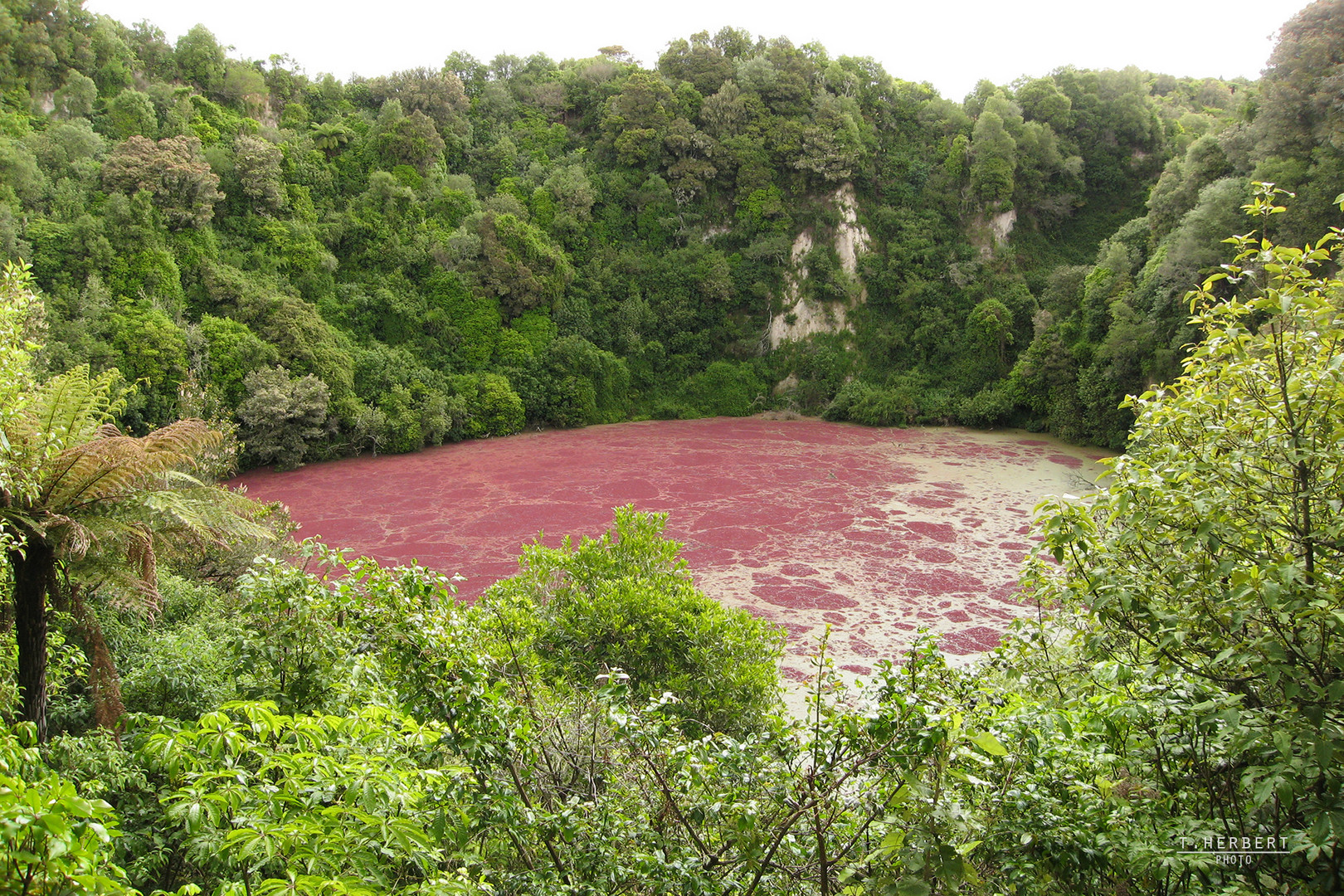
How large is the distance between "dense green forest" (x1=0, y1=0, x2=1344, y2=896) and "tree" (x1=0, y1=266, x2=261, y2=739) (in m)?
0.03

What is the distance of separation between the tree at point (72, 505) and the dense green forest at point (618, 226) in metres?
14.1

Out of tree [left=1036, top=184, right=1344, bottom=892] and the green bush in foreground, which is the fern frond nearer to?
the green bush in foreground

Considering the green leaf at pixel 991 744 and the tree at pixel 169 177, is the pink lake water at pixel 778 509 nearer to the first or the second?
the green leaf at pixel 991 744

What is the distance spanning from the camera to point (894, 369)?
88.4ft

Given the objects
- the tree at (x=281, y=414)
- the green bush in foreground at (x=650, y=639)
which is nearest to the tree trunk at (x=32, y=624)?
the green bush in foreground at (x=650, y=639)

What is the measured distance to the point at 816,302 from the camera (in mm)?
27984

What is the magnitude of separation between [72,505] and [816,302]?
86.6ft

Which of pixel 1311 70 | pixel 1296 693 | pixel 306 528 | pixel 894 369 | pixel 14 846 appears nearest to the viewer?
pixel 14 846

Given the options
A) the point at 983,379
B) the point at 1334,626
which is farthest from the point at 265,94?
the point at 1334,626

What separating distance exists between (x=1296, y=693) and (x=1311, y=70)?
20.8m

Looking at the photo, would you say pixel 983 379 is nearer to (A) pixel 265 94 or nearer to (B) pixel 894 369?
(B) pixel 894 369

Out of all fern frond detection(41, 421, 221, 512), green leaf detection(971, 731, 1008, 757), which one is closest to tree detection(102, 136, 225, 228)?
fern frond detection(41, 421, 221, 512)

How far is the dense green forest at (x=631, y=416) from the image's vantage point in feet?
6.61

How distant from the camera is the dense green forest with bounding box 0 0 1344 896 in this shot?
2.01 metres
